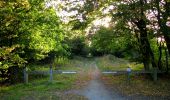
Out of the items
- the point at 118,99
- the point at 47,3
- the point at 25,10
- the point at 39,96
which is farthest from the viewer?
the point at 47,3

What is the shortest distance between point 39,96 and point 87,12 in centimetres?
831

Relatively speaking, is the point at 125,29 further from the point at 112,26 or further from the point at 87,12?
the point at 87,12

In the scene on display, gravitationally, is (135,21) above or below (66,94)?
above

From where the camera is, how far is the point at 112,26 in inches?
924

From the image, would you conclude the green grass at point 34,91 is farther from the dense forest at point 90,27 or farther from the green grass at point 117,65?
the green grass at point 117,65

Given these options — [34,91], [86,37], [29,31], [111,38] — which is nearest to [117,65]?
[86,37]

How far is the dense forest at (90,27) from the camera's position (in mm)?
20078

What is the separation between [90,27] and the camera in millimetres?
25750

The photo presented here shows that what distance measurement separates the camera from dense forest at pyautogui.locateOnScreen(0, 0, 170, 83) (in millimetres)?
20078

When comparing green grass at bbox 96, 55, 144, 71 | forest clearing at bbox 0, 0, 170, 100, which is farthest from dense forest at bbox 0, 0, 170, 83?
green grass at bbox 96, 55, 144, 71

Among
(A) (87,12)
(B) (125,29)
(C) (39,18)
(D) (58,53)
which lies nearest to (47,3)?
(C) (39,18)

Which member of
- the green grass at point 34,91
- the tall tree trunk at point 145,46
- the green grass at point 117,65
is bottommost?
the green grass at point 34,91

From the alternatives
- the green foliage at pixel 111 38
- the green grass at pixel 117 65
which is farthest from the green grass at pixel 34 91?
the green grass at pixel 117 65

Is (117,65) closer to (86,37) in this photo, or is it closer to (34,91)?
(86,37)
